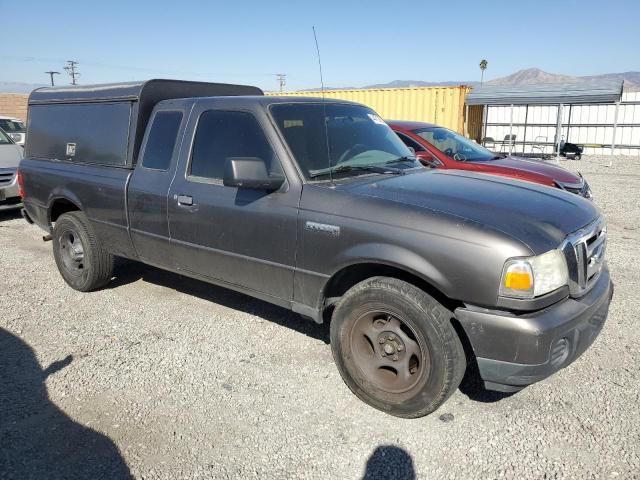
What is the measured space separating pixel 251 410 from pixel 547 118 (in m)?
26.4

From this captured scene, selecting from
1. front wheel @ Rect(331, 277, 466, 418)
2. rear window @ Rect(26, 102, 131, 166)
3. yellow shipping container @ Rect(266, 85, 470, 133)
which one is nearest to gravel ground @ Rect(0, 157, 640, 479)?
front wheel @ Rect(331, 277, 466, 418)

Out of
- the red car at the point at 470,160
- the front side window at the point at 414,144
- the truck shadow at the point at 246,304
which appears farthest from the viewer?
the front side window at the point at 414,144

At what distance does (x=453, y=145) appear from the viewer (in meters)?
8.19

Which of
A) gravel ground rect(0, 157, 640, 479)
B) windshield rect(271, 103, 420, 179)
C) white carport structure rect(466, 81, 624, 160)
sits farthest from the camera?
white carport structure rect(466, 81, 624, 160)

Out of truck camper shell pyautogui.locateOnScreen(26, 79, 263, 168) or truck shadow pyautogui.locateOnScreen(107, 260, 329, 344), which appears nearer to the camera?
truck shadow pyautogui.locateOnScreen(107, 260, 329, 344)

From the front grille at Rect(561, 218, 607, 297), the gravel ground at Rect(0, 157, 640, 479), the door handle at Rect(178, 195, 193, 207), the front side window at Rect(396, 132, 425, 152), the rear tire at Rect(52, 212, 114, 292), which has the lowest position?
the gravel ground at Rect(0, 157, 640, 479)

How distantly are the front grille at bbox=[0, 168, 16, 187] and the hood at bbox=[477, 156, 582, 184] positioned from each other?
799 centimetres

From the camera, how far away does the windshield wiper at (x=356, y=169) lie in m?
3.53

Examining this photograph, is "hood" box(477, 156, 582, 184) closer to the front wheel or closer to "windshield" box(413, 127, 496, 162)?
"windshield" box(413, 127, 496, 162)

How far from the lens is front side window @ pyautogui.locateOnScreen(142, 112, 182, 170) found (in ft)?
13.9

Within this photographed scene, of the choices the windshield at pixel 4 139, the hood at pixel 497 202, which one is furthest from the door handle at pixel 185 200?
the windshield at pixel 4 139

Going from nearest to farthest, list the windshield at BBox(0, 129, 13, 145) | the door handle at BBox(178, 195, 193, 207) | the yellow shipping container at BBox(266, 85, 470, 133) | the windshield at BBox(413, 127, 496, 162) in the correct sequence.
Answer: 1. the door handle at BBox(178, 195, 193, 207)
2. the windshield at BBox(413, 127, 496, 162)
3. the windshield at BBox(0, 129, 13, 145)
4. the yellow shipping container at BBox(266, 85, 470, 133)

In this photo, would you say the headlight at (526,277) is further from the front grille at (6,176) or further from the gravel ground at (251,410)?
the front grille at (6,176)

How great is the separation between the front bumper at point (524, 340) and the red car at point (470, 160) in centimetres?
453
